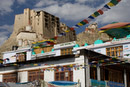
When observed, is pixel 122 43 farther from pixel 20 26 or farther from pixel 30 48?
pixel 20 26

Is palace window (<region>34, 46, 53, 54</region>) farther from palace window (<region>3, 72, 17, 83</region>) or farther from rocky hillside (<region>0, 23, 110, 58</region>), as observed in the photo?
rocky hillside (<region>0, 23, 110, 58</region>)

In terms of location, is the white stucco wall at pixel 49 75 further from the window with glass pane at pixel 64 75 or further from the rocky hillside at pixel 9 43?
the rocky hillside at pixel 9 43

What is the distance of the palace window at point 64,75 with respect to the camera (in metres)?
21.5

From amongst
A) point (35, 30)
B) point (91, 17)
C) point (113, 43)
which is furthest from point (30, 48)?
point (35, 30)

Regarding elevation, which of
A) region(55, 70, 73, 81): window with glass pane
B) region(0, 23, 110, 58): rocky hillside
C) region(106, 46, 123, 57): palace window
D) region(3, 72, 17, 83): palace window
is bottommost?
region(3, 72, 17, 83): palace window

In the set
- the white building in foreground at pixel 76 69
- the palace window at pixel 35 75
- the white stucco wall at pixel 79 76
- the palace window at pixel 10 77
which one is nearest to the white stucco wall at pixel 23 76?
the white building in foreground at pixel 76 69

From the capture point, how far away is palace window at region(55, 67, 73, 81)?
2147 cm

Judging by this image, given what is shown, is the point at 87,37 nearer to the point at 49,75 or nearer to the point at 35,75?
the point at 35,75

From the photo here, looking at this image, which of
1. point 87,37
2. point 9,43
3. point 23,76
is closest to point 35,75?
point 23,76

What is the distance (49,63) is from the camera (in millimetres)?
22531

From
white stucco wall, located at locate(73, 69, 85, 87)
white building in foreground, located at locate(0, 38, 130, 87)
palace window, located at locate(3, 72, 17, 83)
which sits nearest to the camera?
Answer: white stucco wall, located at locate(73, 69, 85, 87)

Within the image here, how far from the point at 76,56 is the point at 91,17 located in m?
3.58

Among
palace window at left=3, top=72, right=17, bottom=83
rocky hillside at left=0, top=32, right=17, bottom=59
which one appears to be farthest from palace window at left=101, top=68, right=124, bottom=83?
rocky hillside at left=0, top=32, right=17, bottom=59

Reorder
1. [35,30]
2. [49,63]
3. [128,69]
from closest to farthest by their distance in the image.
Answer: [49,63] < [128,69] < [35,30]
